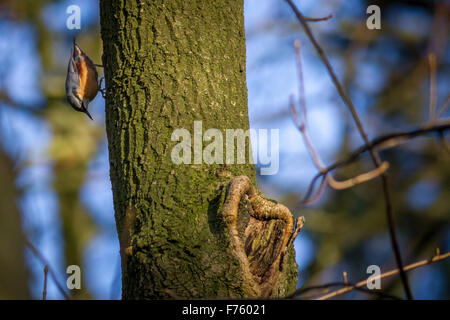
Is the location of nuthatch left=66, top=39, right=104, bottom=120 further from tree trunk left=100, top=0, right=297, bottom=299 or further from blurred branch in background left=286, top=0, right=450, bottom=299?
blurred branch in background left=286, top=0, right=450, bottom=299

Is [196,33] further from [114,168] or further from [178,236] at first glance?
[178,236]

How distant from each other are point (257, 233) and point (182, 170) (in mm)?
285

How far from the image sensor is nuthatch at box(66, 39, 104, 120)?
2.61 meters

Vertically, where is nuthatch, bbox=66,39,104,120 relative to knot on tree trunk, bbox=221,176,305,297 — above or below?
above

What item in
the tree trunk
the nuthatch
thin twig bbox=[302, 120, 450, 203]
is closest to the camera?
thin twig bbox=[302, 120, 450, 203]

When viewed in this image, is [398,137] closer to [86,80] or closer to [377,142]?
[377,142]

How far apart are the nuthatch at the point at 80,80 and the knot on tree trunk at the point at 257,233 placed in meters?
1.62

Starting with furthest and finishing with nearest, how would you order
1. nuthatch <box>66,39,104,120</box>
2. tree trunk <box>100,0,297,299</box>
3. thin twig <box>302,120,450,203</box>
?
nuthatch <box>66,39,104,120</box>, tree trunk <box>100,0,297,299</box>, thin twig <box>302,120,450,203</box>

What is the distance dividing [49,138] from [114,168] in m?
3.23

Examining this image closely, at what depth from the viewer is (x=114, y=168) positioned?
1.34 metres

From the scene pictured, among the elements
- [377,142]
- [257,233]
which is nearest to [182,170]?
[257,233]

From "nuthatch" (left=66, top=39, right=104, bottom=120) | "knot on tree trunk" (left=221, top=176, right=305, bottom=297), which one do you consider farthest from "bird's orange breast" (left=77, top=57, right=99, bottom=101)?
"knot on tree trunk" (left=221, top=176, right=305, bottom=297)
